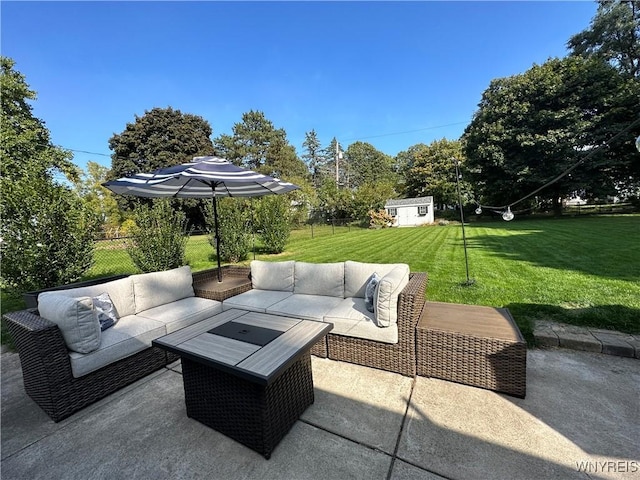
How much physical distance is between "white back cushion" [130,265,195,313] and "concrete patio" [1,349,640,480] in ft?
3.45

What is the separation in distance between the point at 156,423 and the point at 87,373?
754mm

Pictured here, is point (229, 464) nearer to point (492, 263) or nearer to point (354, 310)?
point (354, 310)

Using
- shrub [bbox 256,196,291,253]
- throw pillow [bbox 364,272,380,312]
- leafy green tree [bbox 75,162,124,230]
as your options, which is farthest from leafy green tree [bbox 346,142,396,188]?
throw pillow [bbox 364,272,380,312]

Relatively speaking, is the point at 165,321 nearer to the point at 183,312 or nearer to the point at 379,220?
the point at 183,312

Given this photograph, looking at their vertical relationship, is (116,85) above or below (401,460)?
above

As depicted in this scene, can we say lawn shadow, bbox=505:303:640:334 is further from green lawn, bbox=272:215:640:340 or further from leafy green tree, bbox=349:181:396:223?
leafy green tree, bbox=349:181:396:223

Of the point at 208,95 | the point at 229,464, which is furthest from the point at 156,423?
the point at 208,95

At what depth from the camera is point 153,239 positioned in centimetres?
515

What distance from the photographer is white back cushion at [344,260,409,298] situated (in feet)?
10.2

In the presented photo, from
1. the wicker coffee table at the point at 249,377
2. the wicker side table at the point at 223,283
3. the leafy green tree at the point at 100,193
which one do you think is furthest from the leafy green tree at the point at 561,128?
the leafy green tree at the point at 100,193

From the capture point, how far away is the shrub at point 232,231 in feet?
25.7

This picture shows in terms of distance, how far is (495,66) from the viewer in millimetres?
17594

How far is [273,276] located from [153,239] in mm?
2997

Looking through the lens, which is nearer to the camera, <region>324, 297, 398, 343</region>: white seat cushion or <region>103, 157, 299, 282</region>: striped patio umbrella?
<region>324, 297, 398, 343</region>: white seat cushion
